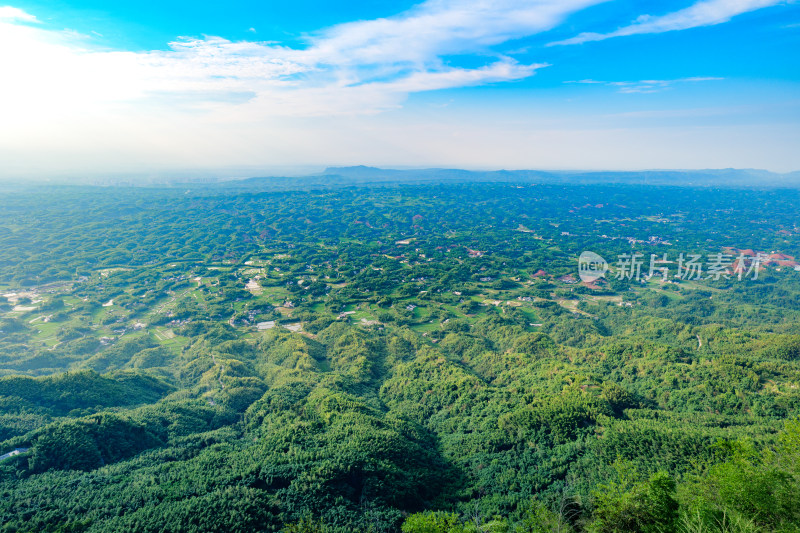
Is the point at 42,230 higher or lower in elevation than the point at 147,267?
higher

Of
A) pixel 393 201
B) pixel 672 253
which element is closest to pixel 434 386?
pixel 672 253

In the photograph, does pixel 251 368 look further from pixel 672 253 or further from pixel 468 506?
pixel 672 253

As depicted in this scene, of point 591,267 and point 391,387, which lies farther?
point 591,267

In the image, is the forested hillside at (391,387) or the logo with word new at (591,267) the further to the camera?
the logo with word new at (591,267)

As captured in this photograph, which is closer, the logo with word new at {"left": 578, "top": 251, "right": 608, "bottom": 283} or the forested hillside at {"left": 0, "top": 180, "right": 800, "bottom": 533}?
the forested hillside at {"left": 0, "top": 180, "right": 800, "bottom": 533}

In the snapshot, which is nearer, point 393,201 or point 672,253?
point 672,253

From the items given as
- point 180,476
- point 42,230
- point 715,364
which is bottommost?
point 180,476

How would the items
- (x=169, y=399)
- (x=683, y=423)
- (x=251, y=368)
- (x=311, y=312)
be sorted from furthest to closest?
(x=311, y=312)
(x=251, y=368)
(x=169, y=399)
(x=683, y=423)

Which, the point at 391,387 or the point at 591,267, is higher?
the point at 591,267
